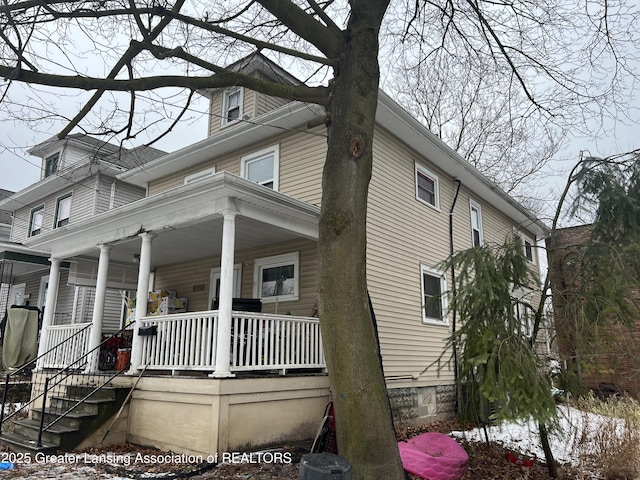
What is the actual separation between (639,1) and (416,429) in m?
8.41

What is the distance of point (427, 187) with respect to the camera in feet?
41.7

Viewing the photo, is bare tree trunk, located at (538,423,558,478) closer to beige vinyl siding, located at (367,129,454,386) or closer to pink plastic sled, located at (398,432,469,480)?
pink plastic sled, located at (398,432,469,480)

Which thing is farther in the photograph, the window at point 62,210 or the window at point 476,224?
the window at point 62,210

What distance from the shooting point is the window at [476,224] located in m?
14.7

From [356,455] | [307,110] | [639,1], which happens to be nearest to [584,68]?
[639,1]

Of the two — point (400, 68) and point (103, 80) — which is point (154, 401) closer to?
point (103, 80)

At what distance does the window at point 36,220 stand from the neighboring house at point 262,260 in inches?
324

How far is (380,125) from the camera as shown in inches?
422

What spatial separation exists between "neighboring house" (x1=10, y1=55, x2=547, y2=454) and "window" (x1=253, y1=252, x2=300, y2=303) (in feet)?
0.08

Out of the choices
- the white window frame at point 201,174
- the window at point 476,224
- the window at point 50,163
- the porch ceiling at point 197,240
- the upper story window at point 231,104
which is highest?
the window at point 50,163

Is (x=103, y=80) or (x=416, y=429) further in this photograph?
(x=416, y=429)

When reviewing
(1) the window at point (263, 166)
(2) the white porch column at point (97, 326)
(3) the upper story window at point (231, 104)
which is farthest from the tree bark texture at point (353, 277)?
(3) the upper story window at point (231, 104)

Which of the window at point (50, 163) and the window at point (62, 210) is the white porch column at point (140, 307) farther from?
the window at point (50, 163)

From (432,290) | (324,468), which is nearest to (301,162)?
(432,290)
